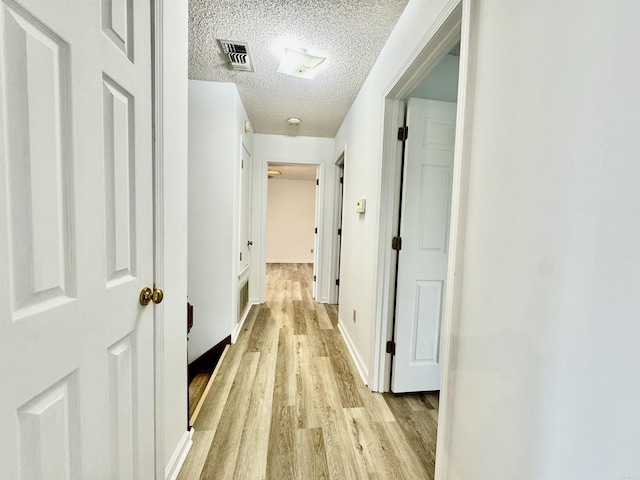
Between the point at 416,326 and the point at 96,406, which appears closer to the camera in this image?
the point at 96,406

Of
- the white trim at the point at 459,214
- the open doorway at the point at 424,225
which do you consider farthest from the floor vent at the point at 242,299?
the white trim at the point at 459,214

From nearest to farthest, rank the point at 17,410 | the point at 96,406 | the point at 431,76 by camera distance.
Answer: the point at 17,410 → the point at 96,406 → the point at 431,76

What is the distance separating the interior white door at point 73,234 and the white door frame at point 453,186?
3.70 ft

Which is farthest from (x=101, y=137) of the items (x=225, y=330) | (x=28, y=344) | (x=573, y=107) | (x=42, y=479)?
(x=225, y=330)

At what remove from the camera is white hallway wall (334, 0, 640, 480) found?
527mm

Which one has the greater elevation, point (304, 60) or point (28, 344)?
point (304, 60)

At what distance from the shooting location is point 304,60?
2.01 metres

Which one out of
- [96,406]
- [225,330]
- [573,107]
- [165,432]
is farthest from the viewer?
[225,330]

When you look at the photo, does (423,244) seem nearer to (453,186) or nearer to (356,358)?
(453,186)

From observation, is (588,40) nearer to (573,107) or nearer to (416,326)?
(573,107)

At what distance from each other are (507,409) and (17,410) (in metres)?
1.17

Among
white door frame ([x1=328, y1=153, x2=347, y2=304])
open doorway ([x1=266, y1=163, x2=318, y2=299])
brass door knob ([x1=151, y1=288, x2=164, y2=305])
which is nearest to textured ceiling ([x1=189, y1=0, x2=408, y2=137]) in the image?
white door frame ([x1=328, y1=153, x2=347, y2=304])

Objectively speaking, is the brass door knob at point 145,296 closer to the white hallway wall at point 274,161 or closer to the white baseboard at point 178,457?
the white baseboard at point 178,457

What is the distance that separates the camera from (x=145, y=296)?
3.10ft
